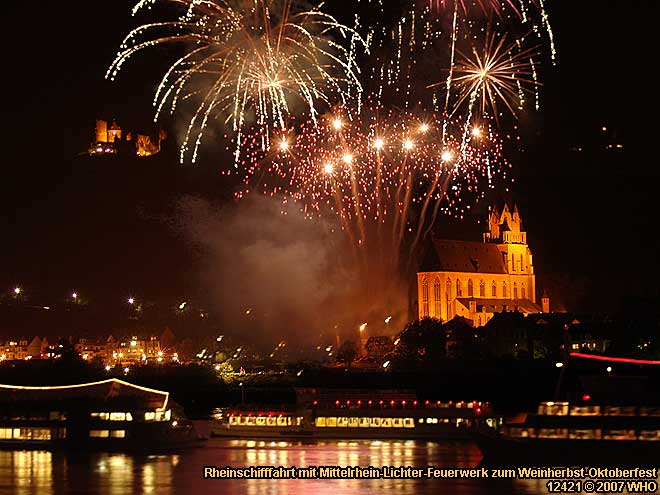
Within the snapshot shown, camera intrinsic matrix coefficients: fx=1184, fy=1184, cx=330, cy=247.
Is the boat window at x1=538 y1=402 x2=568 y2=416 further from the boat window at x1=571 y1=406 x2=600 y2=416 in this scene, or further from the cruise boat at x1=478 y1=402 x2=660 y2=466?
the boat window at x1=571 y1=406 x2=600 y2=416

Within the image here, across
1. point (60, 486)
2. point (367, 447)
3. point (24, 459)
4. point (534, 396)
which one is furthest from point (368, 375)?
point (60, 486)

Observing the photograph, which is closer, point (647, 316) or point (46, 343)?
point (647, 316)

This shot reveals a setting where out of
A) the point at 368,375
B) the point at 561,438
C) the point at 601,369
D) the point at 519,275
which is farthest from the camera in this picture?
the point at 519,275

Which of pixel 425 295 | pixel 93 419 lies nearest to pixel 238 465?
pixel 93 419

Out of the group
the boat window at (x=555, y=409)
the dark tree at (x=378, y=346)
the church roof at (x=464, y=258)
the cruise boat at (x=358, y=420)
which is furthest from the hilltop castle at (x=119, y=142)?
the boat window at (x=555, y=409)

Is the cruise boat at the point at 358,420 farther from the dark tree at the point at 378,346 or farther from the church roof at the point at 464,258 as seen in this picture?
the church roof at the point at 464,258

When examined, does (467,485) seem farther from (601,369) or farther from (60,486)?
(601,369)

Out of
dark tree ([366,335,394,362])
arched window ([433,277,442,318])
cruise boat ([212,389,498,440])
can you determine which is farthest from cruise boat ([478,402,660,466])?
arched window ([433,277,442,318])
